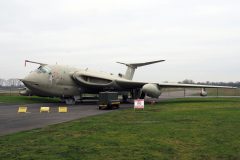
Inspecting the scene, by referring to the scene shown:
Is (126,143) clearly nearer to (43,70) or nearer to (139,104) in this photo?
(139,104)

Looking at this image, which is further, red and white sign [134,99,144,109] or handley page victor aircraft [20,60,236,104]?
handley page victor aircraft [20,60,236,104]

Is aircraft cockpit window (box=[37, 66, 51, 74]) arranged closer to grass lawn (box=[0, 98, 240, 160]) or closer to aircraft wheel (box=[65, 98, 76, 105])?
aircraft wheel (box=[65, 98, 76, 105])

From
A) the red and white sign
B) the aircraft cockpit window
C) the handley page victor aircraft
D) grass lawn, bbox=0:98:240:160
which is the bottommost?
grass lawn, bbox=0:98:240:160

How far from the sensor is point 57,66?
35.1 m

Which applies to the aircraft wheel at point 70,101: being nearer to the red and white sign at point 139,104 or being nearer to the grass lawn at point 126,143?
the red and white sign at point 139,104

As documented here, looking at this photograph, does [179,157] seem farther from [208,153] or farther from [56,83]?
[56,83]

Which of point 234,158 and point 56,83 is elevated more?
point 56,83

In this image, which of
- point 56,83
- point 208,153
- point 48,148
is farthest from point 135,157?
point 56,83

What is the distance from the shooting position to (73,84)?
35938 millimetres

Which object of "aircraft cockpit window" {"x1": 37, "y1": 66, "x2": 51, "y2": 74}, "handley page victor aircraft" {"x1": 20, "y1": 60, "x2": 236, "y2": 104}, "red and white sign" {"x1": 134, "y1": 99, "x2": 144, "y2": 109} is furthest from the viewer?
"aircraft cockpit window" {"x1": 37, "y1": 66, "x2": 51, "y2": 74}

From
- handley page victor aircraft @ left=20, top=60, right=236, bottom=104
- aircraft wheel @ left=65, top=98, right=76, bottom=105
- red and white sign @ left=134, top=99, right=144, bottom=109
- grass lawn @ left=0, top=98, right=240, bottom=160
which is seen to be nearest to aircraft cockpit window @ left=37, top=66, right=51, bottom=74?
handley page victor aircraft @ left=20, top=60, right=236, bottom=104

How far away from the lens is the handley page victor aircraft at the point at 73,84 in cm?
3375

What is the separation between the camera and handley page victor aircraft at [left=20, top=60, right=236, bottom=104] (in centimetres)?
3375

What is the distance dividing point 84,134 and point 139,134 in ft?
6.94
